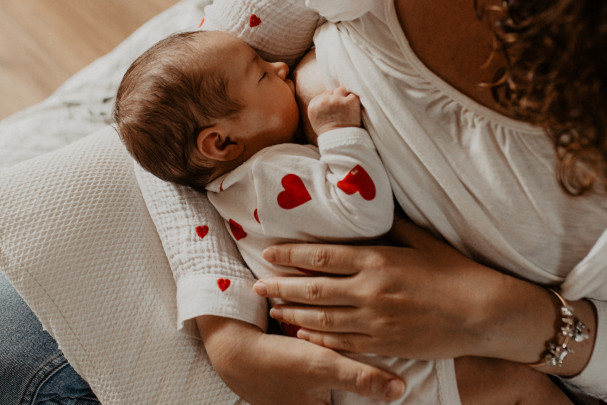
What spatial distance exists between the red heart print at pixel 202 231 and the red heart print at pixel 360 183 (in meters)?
0.30

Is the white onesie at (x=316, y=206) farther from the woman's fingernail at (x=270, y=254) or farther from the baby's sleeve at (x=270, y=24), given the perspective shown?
the baby's sleeve at (x=270, y=24)

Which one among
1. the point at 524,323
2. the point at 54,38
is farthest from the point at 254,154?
the point at 54,38

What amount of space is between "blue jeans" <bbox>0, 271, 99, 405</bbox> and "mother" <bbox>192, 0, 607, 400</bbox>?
A: 0.36m

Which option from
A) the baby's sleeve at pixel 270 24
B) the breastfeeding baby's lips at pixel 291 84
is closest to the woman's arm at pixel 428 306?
the breastfeeding baby's lips at pixel 291 84

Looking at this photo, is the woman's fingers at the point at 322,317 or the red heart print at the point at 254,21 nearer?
the woman's fingers at the point at 322,317

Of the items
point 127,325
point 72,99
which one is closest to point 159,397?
point 127,325

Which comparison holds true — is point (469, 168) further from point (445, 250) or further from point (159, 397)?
point (159, 397)

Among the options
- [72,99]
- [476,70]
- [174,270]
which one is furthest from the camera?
[72,99]

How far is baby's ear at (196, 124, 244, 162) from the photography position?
0.98 m

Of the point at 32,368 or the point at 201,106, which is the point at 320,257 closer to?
the point at 201,106

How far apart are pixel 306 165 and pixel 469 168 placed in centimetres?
28

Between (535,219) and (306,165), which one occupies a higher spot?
(306,165)

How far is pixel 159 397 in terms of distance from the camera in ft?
3.10

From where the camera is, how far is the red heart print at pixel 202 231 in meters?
1.01
